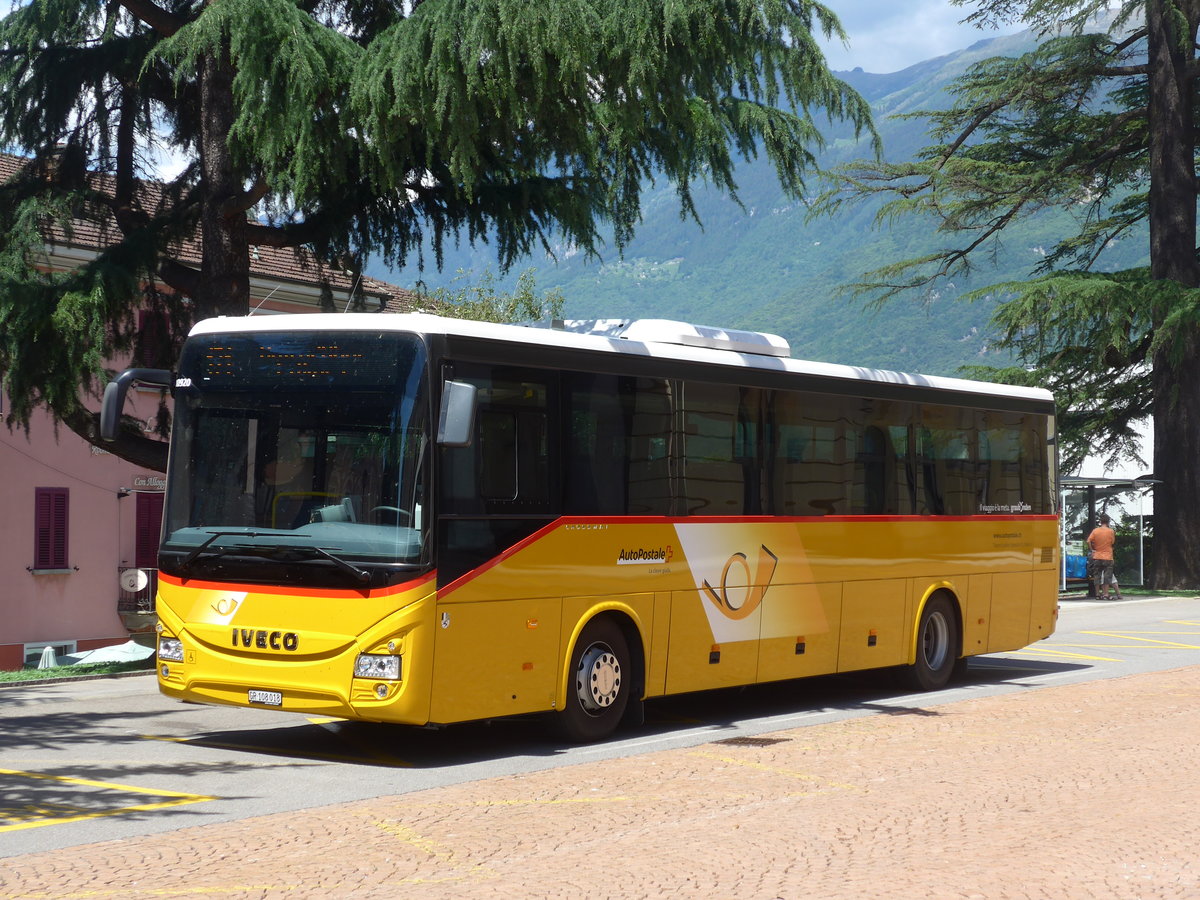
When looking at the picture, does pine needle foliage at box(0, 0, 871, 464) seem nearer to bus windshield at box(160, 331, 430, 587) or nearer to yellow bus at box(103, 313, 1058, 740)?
yellow bus at box(103, 313, 1058, 740)

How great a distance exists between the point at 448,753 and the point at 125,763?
2187mm

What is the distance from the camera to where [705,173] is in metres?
17.6

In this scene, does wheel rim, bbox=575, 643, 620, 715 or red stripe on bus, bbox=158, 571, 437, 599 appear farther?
wheel rim, bbox=575, 643, 620, 715

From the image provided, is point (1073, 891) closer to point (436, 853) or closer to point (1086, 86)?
point (436, 853)

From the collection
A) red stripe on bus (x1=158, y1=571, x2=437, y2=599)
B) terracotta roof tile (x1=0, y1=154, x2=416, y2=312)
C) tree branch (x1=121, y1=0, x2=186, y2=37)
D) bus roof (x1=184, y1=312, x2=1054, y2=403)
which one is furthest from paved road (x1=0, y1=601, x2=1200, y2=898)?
tree branch (x1=121, y1=0, x2=186, y2=37)

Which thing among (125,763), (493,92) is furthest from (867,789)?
(493,92)

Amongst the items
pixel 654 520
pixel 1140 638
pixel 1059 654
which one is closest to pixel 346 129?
pixel 654 520

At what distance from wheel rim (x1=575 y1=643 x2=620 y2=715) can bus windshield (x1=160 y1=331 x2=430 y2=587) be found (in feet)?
6.41

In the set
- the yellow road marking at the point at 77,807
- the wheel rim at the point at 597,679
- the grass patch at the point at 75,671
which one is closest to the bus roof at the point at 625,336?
the wheel rim at the point at 597,679

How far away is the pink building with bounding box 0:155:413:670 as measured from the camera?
26234 millimetres

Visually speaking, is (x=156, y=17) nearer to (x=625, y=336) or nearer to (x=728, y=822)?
(x=625, y=336)

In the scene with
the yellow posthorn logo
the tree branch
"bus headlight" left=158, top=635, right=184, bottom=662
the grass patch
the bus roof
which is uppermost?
the tree branch

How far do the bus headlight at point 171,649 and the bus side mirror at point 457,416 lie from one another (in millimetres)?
2546

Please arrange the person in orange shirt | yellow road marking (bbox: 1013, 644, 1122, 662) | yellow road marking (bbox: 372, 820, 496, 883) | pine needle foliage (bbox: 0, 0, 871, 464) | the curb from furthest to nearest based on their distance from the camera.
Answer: the person in orange shirt < yellow road marking (bbox: 1013, 644, 1122, 662) < the curb < pine needle foliage (bbox: 0, 0, 871, 464) < yellow road marking (bbox: 372, 820, 496, 883)
